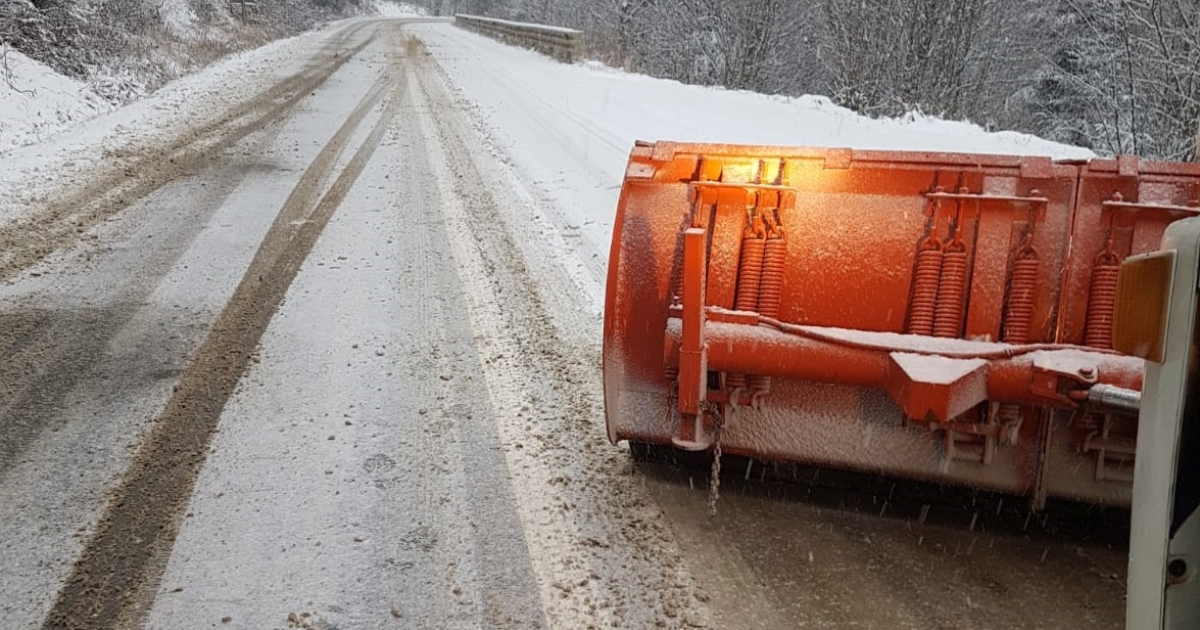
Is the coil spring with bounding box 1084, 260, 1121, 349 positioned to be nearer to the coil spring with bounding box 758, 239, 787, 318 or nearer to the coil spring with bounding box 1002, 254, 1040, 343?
the coil spring with bounding box 1002, 254, 1040, 343

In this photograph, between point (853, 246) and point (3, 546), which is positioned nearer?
point (3, 546)

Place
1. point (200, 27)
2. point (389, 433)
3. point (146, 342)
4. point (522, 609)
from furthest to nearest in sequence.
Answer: point (200, 27)
point (146, 342)
point (389, 433)
point (522, 609)

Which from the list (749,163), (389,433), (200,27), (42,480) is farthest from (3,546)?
(200,27)

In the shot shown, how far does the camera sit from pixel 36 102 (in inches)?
428

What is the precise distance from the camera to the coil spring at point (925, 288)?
284 cm

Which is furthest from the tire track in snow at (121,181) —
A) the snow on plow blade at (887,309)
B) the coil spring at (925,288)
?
the coil spring at (925,288)

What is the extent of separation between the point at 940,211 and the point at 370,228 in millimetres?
4873

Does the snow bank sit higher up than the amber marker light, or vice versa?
the snow bank

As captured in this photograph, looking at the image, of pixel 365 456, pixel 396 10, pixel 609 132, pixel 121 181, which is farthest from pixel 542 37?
pixel 396 10

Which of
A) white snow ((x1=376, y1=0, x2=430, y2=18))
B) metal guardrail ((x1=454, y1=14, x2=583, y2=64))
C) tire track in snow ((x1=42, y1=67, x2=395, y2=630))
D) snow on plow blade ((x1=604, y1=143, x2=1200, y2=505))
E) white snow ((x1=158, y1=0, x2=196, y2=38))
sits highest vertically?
white snow ((x1=376, y1=0, x2=430, y2=18))

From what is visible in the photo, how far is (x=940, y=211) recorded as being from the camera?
291cm

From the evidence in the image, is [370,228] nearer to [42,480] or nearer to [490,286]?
[490,286]

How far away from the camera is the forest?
13.7 m

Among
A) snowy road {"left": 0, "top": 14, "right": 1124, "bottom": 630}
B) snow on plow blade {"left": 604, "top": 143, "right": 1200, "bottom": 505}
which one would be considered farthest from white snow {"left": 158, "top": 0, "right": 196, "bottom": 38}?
snow on plow blade {"left": 604, "top": 143, "right": 1200, "bottom": 505}
